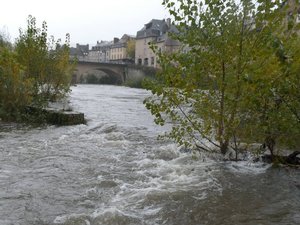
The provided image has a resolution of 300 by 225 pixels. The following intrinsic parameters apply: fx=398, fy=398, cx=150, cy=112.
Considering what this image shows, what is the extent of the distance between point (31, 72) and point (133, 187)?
11050 mm

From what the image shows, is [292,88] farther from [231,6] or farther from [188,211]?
[188,211]

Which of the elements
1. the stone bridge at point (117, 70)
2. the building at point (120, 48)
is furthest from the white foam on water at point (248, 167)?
the building at point (120, 48)

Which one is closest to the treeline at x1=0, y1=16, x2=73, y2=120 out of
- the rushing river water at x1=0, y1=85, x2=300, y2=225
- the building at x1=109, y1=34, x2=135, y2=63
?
the rushing river water at x1=0, y1=85, x2=300, y2=225

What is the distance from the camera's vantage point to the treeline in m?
13.0

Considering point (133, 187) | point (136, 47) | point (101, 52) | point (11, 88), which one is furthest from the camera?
point (101, 52)

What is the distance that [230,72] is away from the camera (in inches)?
281

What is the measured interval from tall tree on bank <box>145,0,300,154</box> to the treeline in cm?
711

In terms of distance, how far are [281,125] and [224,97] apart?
1088 millimetres

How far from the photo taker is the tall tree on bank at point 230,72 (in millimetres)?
6762

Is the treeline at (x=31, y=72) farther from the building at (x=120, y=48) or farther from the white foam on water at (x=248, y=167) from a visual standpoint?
the building at (x=120, y=48)

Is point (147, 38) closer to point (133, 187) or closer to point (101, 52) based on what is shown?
point (101, 52)

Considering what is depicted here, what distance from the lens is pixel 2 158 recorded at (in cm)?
805

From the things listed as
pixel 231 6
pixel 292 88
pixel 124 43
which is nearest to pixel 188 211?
pixel 292 88

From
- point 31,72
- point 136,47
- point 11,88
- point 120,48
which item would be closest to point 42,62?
point 31,72
